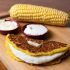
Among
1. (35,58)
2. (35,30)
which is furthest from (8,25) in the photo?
(35,58)

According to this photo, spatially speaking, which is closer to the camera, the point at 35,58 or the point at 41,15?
the point at 35,58

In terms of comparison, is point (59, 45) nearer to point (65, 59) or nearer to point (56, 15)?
point (65, 59)

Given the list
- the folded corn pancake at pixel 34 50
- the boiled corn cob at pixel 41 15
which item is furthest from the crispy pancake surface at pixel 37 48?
the boiled corn cob at pixel 41 15

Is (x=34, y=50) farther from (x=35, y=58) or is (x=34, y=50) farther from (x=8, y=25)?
(x=8, y=25)

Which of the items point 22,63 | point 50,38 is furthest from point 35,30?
point 22,63

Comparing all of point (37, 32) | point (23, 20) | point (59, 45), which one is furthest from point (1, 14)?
point (59, 45)

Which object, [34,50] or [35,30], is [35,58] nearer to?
[34,50]
